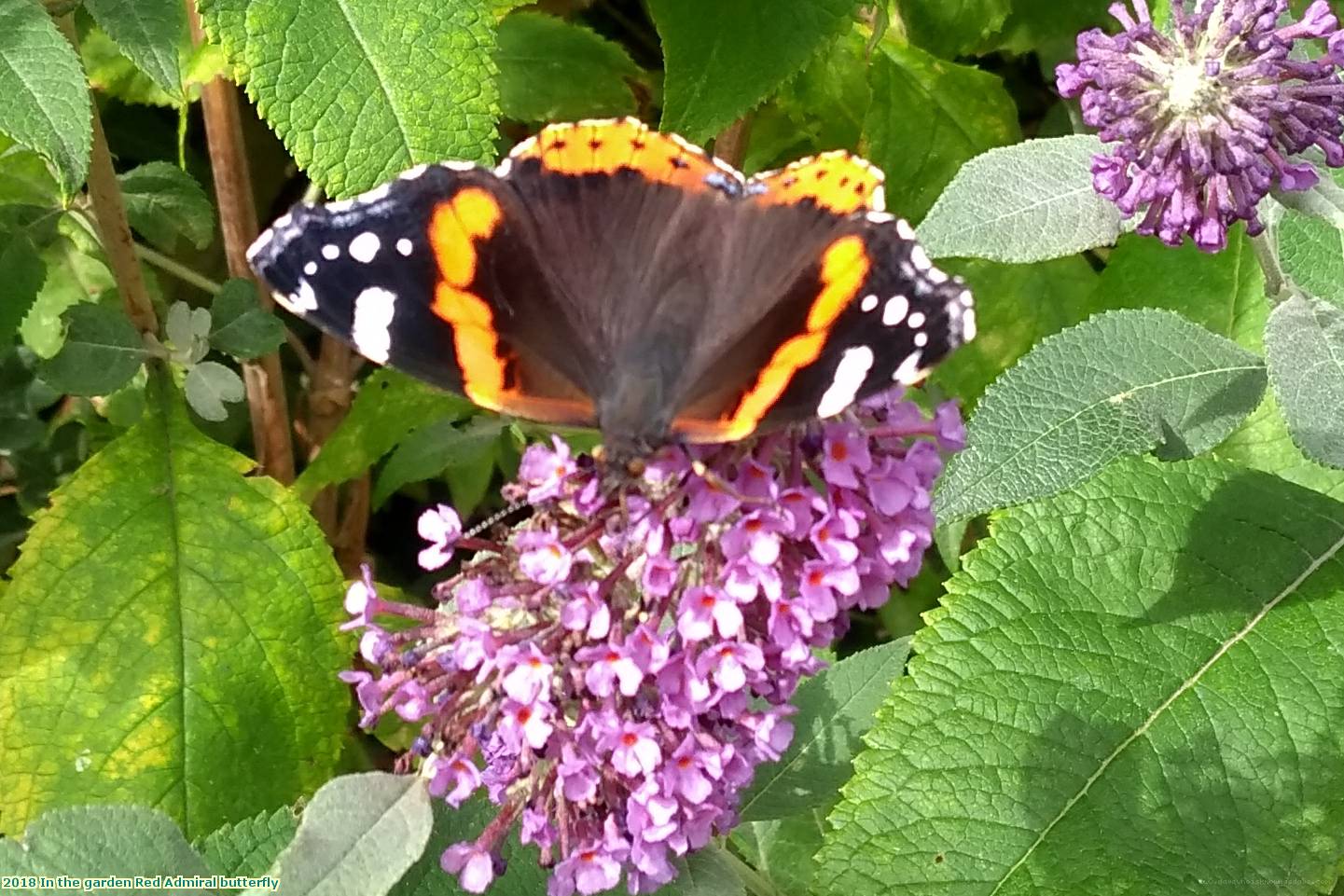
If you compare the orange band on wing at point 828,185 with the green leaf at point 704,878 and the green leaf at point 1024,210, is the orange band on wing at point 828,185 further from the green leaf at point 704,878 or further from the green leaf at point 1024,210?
the green leaf at point 704,878

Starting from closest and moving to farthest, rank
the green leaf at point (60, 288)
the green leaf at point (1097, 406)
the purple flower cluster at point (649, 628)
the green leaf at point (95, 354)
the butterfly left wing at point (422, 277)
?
the purple flower cluster at point (649, 628), the butterfly left wing at point (422, 277), the green leaf at point (1097, 406), the green leaf at point (95, 354), the green leaf at point (60, 288)

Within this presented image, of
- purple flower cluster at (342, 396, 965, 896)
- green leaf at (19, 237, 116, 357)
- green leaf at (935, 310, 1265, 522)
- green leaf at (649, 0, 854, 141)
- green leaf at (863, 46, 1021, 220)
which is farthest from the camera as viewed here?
green leaf at (19, 237, 116, 357)

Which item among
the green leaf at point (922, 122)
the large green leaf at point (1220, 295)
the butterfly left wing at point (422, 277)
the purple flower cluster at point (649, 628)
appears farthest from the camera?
the green leaf at point (922, 122)

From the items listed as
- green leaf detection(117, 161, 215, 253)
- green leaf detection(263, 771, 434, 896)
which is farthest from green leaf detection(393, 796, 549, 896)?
green leaf detection(117, 161, 215, 253)

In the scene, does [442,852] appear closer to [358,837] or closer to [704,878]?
[358,837]

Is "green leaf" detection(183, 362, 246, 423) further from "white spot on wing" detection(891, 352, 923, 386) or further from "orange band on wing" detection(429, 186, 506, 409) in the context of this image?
"white spot on wing" detection(891, 352, 923, 386)

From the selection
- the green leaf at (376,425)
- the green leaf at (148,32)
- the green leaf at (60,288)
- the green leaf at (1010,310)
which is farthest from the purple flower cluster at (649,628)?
the green leaf at (60,288)
